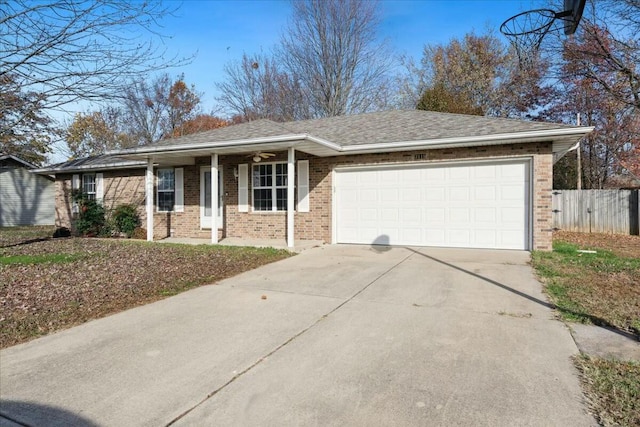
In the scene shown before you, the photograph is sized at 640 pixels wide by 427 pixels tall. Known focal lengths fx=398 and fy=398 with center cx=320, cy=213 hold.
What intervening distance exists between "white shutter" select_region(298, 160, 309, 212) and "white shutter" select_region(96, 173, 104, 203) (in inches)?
350

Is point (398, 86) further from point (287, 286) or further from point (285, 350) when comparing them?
point (285, 350)

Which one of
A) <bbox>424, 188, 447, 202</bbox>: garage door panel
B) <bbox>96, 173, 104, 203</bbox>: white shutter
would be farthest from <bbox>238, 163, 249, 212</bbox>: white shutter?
<bbox>96, 173, 104, 203</bbox>: white shutter

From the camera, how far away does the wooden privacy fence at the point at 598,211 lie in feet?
50.9

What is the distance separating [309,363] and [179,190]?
38.3ft

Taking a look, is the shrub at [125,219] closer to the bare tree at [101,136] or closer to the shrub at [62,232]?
the shrub at [62,232]

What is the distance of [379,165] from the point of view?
1105 centimetres

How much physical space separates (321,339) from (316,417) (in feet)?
4.56

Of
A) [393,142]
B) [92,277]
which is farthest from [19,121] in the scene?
[393,142]

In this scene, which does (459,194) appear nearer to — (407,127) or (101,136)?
(407,127)

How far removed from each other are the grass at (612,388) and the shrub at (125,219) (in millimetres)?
14147

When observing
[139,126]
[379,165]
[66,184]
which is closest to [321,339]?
[379,165]

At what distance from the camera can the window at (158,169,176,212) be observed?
1404 cm

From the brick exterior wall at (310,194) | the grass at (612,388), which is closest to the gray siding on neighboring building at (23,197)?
the brick exterior wall at (310,194)

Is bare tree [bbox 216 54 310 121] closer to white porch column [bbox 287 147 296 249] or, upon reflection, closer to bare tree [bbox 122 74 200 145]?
bare tree [bbox 122 74 200 145]
